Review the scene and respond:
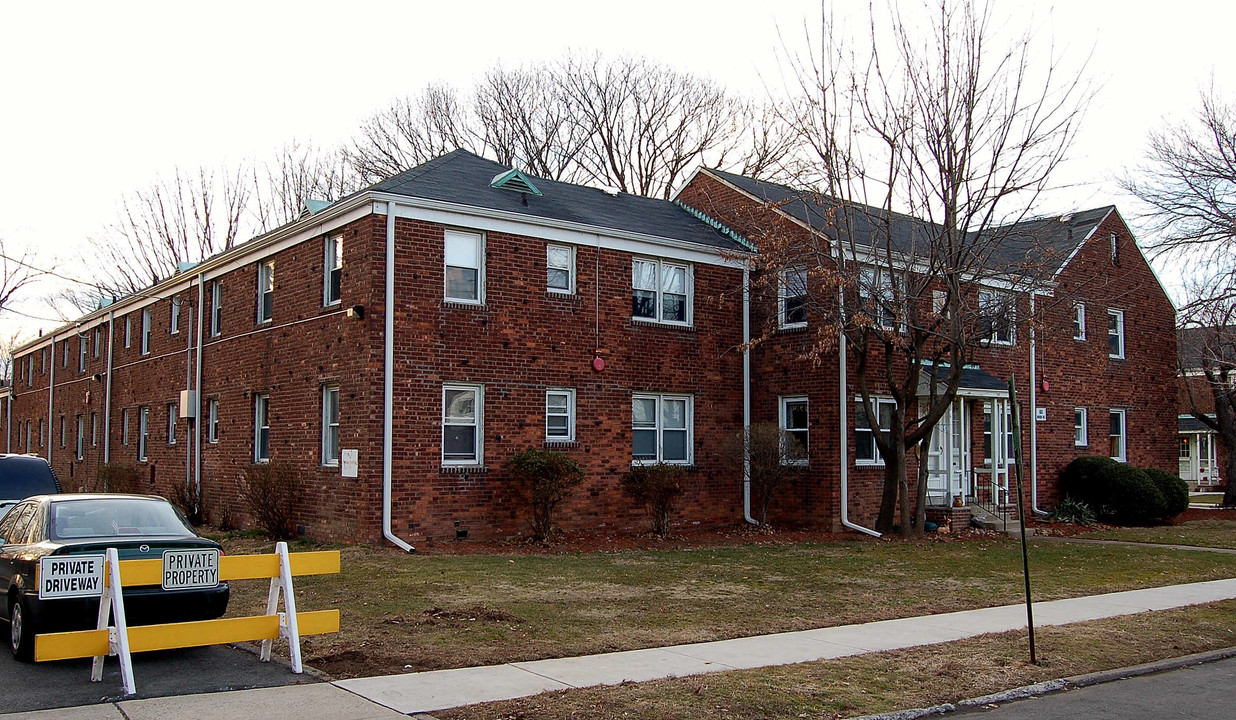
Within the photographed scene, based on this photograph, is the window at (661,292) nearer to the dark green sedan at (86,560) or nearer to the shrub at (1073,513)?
the shrub at (1073,513)

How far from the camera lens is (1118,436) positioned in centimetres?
2761

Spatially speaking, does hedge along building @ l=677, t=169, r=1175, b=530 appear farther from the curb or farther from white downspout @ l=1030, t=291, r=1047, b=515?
the curb

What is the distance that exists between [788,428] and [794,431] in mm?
241

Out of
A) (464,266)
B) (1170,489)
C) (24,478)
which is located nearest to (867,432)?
(464,266)

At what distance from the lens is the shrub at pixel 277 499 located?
61.8ft

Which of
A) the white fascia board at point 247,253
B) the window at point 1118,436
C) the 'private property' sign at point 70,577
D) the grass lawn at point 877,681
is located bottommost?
the grass lawn at point 877,681

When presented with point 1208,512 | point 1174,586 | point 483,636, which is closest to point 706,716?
point 483,636

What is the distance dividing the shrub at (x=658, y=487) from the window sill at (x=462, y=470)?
3019 mm

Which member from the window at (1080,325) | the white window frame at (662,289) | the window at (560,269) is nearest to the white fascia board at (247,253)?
the window at (560,269)

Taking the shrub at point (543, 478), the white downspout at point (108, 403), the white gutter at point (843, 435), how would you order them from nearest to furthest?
the shrub at point (543, 478), the white gutter at point (843, 435), the white downspout at point (108, 403)

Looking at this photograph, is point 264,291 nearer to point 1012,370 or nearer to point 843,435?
point 843,435

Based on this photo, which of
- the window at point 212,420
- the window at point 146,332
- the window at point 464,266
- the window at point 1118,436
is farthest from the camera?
the window at point 146,332

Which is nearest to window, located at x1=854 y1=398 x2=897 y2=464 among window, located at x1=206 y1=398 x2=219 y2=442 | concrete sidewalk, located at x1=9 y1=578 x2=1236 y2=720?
concrete sidewalk, located at x1=9 y1=578 x2=1236 y2=720

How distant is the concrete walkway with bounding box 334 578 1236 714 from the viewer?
775cm
